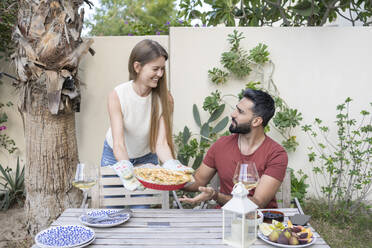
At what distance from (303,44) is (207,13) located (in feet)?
4.14

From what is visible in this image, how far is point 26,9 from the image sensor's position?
3.13 m

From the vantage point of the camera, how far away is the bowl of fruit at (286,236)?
150 cm

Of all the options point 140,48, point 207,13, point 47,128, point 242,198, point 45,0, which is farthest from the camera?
point 207,13

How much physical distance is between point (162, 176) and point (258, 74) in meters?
2.53

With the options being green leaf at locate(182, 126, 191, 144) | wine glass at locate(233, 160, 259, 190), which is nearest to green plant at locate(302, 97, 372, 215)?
green leaf at locate(182, 126, 191, 144)

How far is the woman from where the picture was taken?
227cm

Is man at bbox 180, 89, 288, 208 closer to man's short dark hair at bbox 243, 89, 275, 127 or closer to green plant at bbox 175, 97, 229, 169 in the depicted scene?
man's short dark hair at bbox 243, 89, 275, 127

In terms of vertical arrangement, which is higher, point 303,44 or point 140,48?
point 303,44

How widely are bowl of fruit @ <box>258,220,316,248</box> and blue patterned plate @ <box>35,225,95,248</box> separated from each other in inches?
30.4

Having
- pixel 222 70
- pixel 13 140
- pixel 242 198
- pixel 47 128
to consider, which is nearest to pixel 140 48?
pixel 242 198

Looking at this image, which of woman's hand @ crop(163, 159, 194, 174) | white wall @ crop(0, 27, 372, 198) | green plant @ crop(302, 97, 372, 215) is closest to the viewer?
woman's hand @ crop(163, 159, 194, 174)

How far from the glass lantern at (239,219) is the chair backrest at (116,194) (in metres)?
0.82

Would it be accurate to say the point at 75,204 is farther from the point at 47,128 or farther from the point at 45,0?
the point at 45,0

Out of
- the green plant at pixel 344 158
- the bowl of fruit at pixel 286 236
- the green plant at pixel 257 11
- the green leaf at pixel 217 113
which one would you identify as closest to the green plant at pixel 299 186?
the green plant at pixel 344 158
